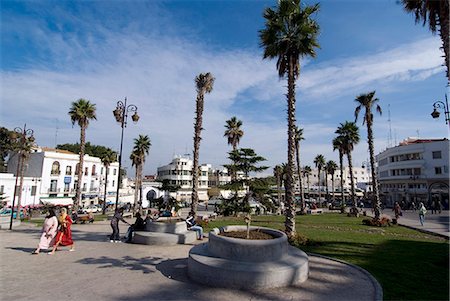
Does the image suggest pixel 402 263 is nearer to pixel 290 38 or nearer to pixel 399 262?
pixel 399 262

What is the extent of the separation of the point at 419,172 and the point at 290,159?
4642 cm

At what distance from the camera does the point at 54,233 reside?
981 cm

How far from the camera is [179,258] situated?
9133 mm

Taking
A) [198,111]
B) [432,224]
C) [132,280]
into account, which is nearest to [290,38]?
[198,111]

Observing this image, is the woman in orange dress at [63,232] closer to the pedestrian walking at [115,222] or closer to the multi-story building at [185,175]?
the pedestrian walking at [115,222]

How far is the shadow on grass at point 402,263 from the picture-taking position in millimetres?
6273

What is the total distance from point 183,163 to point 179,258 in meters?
67.9

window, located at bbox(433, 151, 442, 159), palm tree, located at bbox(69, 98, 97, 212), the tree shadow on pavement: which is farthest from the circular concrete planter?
window, located at bbox(433, 151, 442, 159)

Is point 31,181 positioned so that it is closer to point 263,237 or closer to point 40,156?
point 40,156

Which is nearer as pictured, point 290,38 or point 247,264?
point 247,264

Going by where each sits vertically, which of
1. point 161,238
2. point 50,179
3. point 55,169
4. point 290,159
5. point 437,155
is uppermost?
point 437,155

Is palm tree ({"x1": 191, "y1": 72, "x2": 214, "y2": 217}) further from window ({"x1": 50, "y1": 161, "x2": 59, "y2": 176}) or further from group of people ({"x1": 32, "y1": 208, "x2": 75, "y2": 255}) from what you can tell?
window ({"x1": 50, "y1": 161, "x2": 59, "y2": 176})

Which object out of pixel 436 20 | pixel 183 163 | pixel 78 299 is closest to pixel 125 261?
pixel 78 299

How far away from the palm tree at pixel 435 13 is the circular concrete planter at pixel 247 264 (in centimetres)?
793
